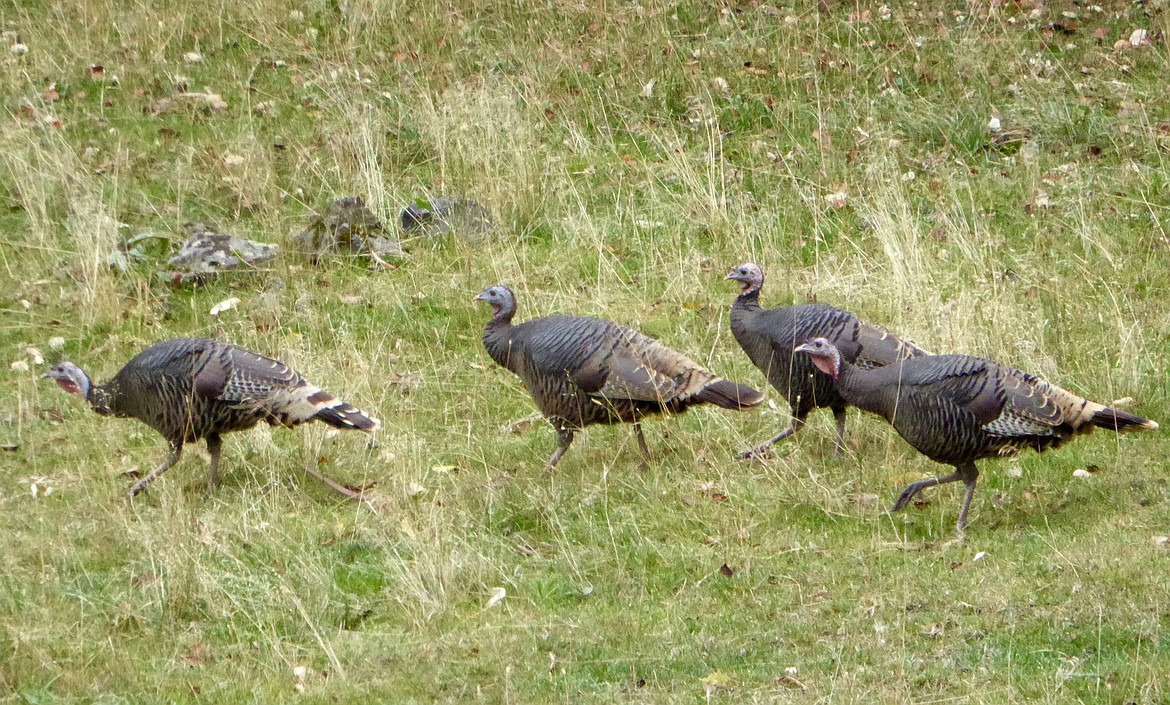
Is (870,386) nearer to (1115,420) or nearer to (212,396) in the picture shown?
(1115,420)

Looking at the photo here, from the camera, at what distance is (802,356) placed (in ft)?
23.4

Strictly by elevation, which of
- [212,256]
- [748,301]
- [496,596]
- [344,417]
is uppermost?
[748,301]

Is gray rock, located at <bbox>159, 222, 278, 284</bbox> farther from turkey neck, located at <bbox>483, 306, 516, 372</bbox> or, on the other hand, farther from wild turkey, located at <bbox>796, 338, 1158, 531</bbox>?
wild turkey, located at <bbox>796, 338, 1158, 531</bbox>

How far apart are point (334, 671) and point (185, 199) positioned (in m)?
6.34

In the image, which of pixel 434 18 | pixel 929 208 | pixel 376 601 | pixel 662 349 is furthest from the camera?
pixel 434 18

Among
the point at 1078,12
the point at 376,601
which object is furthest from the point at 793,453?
the point at 1078,12

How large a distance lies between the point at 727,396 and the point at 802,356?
0.48 meters

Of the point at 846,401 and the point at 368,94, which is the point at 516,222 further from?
the point at 846,401

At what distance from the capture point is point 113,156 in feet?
37.3

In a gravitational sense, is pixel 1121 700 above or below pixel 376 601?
above

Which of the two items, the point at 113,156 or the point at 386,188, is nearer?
the point at 386,188

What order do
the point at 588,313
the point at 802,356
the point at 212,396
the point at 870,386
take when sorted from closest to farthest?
the point at 870,386 → the point at 212,396 → the point at 802,356 → the point at 588,313

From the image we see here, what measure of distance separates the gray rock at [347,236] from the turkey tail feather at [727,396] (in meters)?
3.57

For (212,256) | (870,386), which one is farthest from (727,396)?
(212,256)
